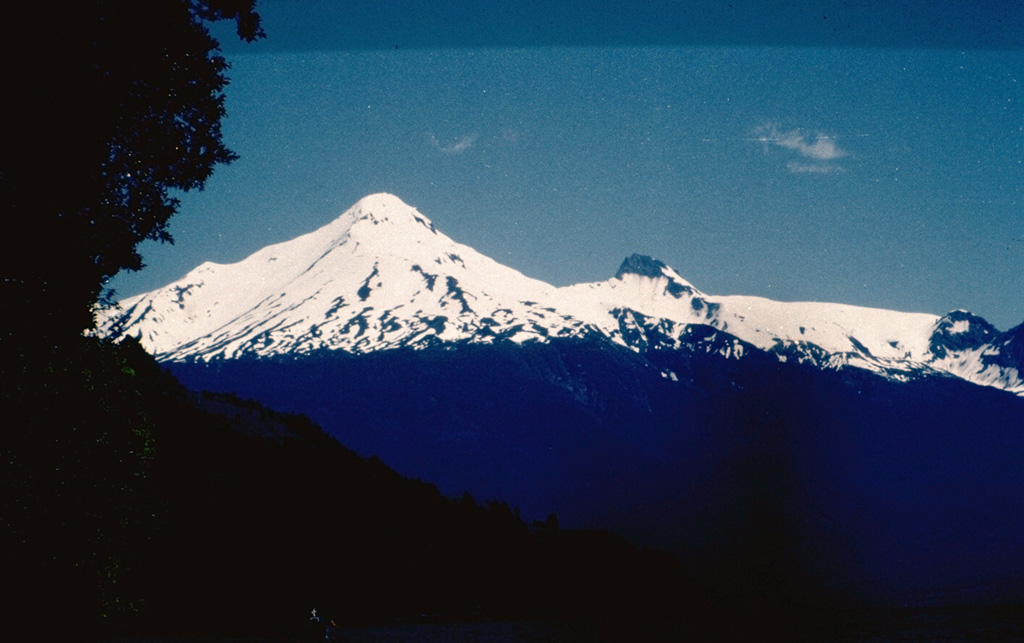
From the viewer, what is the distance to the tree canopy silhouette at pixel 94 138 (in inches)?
594

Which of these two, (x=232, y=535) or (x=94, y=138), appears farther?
(x=232, y=535)

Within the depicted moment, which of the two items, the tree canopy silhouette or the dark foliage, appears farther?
the dark foliage

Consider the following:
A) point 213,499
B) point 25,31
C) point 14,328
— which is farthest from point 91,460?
point 213,499

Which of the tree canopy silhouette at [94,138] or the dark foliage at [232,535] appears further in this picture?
the dark foliage at [232,535]

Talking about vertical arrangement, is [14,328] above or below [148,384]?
below

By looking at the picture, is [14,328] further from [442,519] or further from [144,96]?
[442,519]

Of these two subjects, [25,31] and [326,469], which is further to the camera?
[326,469]

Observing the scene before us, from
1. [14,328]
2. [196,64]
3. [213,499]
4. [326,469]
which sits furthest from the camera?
[326,469]

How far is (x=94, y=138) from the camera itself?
16281 millimetres

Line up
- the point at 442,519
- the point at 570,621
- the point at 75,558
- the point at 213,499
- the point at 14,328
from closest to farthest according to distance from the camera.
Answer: the point at 14,328, the point at 75,558, the point at 213,499, the point at 570,621, the point at 442,519

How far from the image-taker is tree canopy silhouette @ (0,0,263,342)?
15078 mm

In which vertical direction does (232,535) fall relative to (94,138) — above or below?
below

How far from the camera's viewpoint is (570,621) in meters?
136

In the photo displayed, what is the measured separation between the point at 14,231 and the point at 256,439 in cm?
13263
